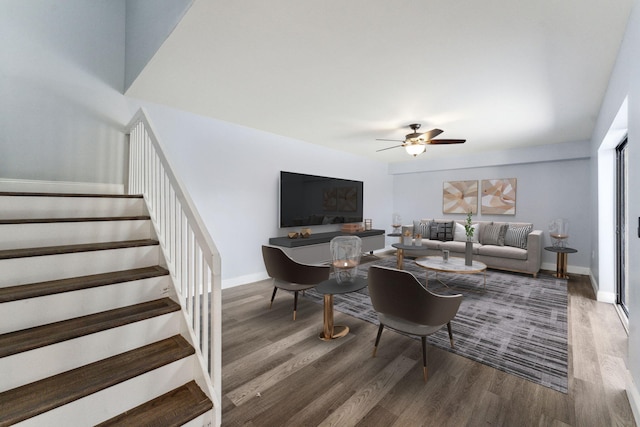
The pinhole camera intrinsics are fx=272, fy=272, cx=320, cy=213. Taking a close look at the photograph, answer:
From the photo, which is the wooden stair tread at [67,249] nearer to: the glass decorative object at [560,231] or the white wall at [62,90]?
the white wall at [62,90]

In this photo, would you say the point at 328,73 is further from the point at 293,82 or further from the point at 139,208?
the point at 139,208

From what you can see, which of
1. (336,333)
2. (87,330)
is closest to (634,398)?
(336,333)

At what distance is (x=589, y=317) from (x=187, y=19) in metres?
4.73

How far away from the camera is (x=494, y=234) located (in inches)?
213

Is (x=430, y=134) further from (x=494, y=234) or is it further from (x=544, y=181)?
(x=544, y=181)

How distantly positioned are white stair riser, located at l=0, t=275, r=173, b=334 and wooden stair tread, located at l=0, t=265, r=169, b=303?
0.03 meters

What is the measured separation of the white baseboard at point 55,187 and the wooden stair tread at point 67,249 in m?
1.18

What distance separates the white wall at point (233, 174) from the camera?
3561mm

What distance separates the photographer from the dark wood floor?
5.24ft

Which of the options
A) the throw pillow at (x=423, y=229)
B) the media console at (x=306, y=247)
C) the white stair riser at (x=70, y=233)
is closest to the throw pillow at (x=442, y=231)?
the throw pillow at (x=423, y=229)

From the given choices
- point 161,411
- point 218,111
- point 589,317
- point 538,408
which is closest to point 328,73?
point 218,111

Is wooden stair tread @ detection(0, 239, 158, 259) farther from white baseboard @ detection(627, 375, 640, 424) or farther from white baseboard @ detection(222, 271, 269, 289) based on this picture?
white baseboard @ detection(627, 375, 640, 424)

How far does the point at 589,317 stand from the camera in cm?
301

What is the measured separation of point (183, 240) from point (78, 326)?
68 centimetres
